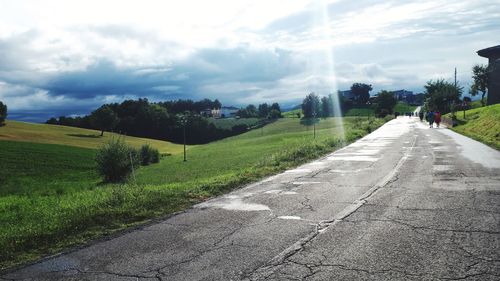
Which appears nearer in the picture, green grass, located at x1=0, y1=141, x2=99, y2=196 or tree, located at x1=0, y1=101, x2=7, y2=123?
green grass, located at x1=0, y1=141, x2=99, y2=196

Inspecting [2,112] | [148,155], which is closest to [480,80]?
[148,155]

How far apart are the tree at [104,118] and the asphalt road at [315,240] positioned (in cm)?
10840

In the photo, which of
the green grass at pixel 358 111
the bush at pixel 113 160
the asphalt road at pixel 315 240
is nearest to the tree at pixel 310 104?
the green grass at pixel 358 111

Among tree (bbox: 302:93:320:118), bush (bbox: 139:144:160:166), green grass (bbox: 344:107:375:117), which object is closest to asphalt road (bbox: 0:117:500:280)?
bush (bbox: 139:144:160:166)

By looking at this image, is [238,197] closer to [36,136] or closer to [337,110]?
[36,136]

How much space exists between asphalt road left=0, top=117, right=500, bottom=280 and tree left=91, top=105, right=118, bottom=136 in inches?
4268

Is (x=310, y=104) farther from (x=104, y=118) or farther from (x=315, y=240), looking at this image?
(x=315, y=240)

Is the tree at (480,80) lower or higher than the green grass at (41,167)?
higher

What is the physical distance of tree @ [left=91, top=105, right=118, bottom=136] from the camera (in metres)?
111

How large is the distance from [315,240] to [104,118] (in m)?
113

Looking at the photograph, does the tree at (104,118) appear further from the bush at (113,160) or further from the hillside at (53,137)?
the bush at (113,160)

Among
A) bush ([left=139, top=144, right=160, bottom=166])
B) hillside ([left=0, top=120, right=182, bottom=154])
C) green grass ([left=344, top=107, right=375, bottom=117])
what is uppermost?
green grass ([left=344, top=107, right=375, bottom=117])

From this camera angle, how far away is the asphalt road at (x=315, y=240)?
4.96m

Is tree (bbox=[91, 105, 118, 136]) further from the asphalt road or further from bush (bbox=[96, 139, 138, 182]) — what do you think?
the asphalt road
